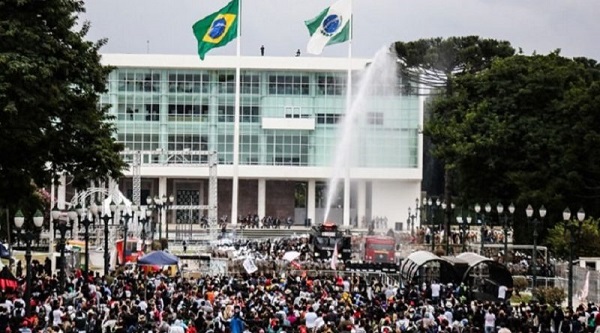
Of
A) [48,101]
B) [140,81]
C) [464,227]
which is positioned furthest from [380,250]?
[140,81]

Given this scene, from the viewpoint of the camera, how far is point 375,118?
8612cm

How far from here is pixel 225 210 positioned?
95.8 metres

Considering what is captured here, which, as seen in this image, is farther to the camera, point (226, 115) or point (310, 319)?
point (226, 115)

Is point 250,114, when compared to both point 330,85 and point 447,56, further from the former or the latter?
point 447,56

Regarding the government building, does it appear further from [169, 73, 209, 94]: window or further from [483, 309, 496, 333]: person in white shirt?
[483, 309, 496, 333]: person in white shirt

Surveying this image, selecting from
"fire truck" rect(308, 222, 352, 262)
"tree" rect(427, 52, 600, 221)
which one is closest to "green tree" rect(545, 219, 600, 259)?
"tree" rect(427, 52, 600, 221)

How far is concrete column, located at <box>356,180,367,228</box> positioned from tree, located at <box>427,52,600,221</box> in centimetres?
2135

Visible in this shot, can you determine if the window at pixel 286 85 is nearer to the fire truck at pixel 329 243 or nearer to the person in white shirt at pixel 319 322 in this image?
the fire truck at pixel 329 243

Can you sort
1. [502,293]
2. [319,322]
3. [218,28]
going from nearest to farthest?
1. [319,322]
2. [502,293]
3. [218,28]

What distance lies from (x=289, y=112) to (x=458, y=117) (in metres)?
24.9

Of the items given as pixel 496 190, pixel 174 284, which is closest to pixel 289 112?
pixel 496 190

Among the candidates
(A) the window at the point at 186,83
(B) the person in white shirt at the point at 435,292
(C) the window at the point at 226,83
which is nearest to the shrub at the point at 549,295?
(B) the person in white shirt at the point at 435,292

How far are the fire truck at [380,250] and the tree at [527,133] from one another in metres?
8.00

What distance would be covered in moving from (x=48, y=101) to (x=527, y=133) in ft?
115
